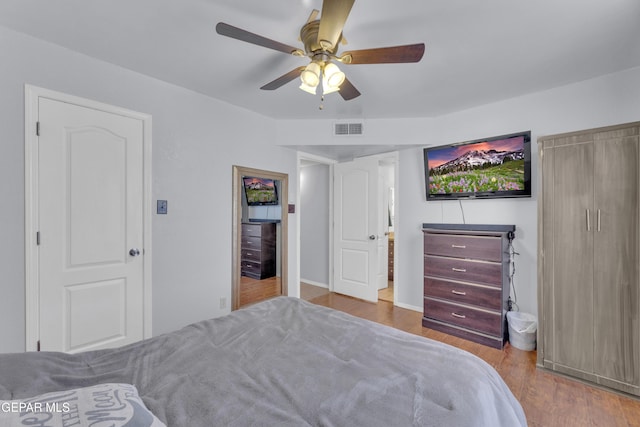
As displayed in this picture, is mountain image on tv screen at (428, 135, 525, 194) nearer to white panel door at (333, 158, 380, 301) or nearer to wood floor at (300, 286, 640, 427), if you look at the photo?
white panel door at (333, 158, 380, 301)

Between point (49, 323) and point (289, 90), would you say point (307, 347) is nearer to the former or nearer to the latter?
point (49, 323)

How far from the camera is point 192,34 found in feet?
6.37

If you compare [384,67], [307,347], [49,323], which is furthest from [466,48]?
[49,323]

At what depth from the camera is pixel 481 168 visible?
3141mm

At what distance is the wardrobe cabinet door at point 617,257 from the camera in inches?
79.9

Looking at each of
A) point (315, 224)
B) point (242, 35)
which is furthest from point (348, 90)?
point (315, 224)

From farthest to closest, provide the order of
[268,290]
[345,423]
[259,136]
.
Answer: [268,290] → [259,136] → [345,423]

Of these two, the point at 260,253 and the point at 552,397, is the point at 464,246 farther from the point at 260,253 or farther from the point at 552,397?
the point at 260,253

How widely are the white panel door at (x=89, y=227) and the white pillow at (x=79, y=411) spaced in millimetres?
1767

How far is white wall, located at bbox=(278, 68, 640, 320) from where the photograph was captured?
254 cm

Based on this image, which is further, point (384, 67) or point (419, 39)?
point (384, 67)

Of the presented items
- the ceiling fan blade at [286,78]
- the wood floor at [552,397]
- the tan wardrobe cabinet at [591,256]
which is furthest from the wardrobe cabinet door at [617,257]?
the ceiling fan blade at [286,78]

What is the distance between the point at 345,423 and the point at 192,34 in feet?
7.75

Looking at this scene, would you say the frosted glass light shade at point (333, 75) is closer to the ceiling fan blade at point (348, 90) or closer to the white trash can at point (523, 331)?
the ceiling fan blade at point (348, 90)
